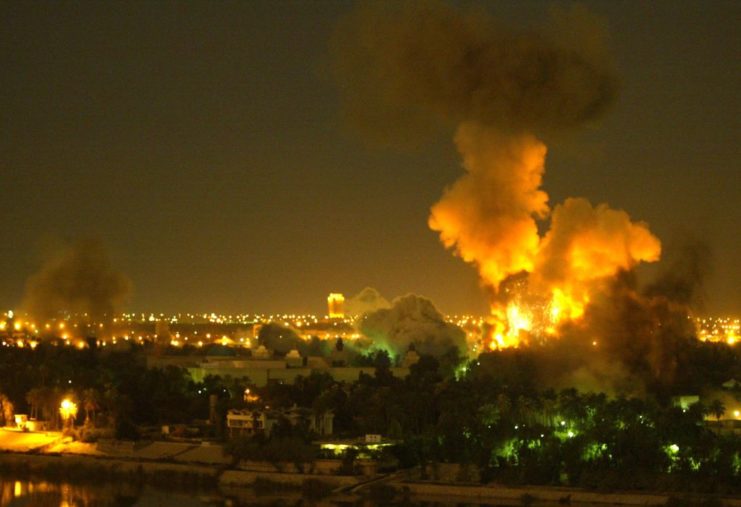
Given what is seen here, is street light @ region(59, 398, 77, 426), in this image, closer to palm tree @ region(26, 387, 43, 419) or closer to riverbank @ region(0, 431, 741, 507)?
riverbank @ region(0, 431, 741, 507)

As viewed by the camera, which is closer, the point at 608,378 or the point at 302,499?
the point at 302,499

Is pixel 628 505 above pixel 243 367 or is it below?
below

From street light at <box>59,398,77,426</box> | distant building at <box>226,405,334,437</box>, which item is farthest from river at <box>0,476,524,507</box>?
street light at <box>59,398,77,426</box>

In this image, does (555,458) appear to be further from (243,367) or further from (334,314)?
(334,314)

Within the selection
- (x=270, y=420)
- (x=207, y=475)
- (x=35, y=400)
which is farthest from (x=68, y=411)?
(x=207, y=475)

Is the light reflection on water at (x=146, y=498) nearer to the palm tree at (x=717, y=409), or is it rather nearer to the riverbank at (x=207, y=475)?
the riverbank at (x=207, y=475)

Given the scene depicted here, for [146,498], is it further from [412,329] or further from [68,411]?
[412,329]

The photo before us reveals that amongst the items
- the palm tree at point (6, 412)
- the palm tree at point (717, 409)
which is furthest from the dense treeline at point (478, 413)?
the palm tree at point (6, 412)

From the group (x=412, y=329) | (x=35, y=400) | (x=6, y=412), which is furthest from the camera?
(x=412, y=329)

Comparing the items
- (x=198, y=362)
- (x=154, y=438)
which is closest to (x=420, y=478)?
(x=154, y=438)
